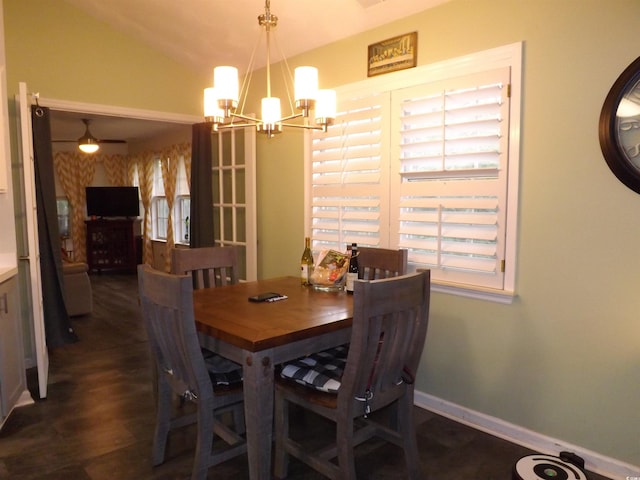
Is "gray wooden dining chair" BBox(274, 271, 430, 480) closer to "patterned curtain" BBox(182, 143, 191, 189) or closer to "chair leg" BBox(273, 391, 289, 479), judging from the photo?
"chair leg" BBox(273, 391, 289, 479)

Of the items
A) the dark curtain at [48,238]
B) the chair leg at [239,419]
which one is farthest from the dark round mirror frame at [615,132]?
the dark curtain at [48,238]

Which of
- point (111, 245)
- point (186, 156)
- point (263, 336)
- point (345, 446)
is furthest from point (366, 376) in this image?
point (111, 245)

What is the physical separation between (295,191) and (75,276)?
2.85 meters

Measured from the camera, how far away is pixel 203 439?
1.87m

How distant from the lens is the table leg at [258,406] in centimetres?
169

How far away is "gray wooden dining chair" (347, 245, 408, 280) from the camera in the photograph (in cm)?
260

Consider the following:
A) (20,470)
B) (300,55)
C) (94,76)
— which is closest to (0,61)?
(94,76)

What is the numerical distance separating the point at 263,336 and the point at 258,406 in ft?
0.88

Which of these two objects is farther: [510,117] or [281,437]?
[510,117]

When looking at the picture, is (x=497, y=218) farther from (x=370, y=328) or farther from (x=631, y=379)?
(x=370, y=328)

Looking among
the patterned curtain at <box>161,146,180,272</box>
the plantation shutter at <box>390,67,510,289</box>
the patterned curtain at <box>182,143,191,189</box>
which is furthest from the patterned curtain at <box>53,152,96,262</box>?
the plantation shutter at <box>390,67,510,289</box>

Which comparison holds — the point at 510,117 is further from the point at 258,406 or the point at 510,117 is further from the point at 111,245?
the point at 111,245

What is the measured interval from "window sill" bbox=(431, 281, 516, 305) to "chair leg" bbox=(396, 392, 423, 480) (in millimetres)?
792

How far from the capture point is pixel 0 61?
2699 mm
